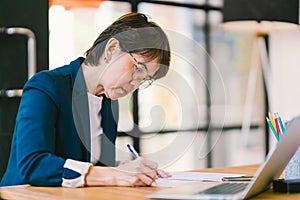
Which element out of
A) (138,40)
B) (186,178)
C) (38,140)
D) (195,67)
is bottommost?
(186,178)

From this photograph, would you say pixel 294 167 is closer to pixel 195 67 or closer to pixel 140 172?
pixel 140 172

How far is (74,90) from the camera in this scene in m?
1.91

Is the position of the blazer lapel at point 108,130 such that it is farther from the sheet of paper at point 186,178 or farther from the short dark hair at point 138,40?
the sheet of paper at point 186,178

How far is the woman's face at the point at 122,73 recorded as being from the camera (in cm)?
173

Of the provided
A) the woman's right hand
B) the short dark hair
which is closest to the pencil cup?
the woman's right hand

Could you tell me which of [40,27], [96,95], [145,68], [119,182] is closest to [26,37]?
[40,27]

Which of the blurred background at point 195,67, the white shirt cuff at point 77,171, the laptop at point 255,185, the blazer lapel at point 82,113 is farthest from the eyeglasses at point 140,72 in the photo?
the blurred background at point 195,67

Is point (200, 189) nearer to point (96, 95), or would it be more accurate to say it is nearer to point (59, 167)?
point (59, 167)

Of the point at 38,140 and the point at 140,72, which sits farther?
the point at 140,72

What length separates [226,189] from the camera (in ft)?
4.18

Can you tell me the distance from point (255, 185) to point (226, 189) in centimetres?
7

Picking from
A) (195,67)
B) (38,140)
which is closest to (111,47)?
(38,140)

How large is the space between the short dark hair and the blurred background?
118 cm

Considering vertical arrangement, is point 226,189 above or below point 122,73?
below
